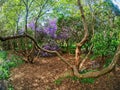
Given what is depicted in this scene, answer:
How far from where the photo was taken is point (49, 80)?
1193cm

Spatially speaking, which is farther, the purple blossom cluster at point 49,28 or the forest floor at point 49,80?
the purple blossom cluster at point 49,28

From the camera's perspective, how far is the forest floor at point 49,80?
36.9ft

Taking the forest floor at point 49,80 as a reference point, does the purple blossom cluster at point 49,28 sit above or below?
above

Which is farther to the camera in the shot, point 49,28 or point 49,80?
point 49,28

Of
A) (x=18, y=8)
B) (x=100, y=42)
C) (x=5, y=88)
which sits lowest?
(x=5, y=88)

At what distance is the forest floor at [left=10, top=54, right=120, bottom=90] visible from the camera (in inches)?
443

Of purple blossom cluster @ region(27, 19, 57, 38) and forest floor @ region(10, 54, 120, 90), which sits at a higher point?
purple blossom cluster @ region(27, 19, 57, 38)

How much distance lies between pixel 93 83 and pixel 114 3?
13.4 feet

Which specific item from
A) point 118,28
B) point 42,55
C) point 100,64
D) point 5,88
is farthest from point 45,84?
point 42,55

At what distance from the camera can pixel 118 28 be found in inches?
523

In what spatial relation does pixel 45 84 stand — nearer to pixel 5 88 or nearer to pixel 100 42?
pixel 5 88

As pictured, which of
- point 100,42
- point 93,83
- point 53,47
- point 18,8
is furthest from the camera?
point 53,47

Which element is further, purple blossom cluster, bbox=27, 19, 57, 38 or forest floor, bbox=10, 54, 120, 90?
purple blossom cluster, bbox=27, 19, 57, 38

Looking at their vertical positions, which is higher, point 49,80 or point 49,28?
point 49,28
